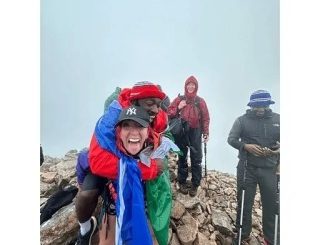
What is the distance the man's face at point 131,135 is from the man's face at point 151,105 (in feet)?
0.30

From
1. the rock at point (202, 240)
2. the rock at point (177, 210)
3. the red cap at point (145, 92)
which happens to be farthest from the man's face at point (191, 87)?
the rock at point (202, 240)

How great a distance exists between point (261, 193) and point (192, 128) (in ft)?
1.41

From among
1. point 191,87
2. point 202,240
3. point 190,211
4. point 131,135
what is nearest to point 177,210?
point 190,211

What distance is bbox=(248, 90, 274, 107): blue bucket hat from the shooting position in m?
1.73

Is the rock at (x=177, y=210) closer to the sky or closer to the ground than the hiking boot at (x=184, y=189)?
closer to the ground

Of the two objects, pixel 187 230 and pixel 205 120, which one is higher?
pixel 205 120

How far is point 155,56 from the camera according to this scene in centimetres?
178

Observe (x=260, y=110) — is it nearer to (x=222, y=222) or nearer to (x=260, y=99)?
(x=260, y=99)

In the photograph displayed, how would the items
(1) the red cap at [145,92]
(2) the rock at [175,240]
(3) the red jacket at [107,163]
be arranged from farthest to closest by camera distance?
1. (2) the rock at [175,240]
2. (1) the red cap at [145,92]
3. (3) the red jacket at [107,163]

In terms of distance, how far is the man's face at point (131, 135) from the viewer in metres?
1.50

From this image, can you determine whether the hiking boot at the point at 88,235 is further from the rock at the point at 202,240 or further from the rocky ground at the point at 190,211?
the rock at the point at 202,240

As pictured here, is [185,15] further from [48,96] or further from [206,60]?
[48,96]

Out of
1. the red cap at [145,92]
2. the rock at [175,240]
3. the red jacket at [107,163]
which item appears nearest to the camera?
the red jacket at [107,163]

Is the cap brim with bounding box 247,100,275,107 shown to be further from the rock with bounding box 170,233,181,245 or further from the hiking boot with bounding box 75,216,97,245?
the hiking boot with bounding box 75,216,97,245
